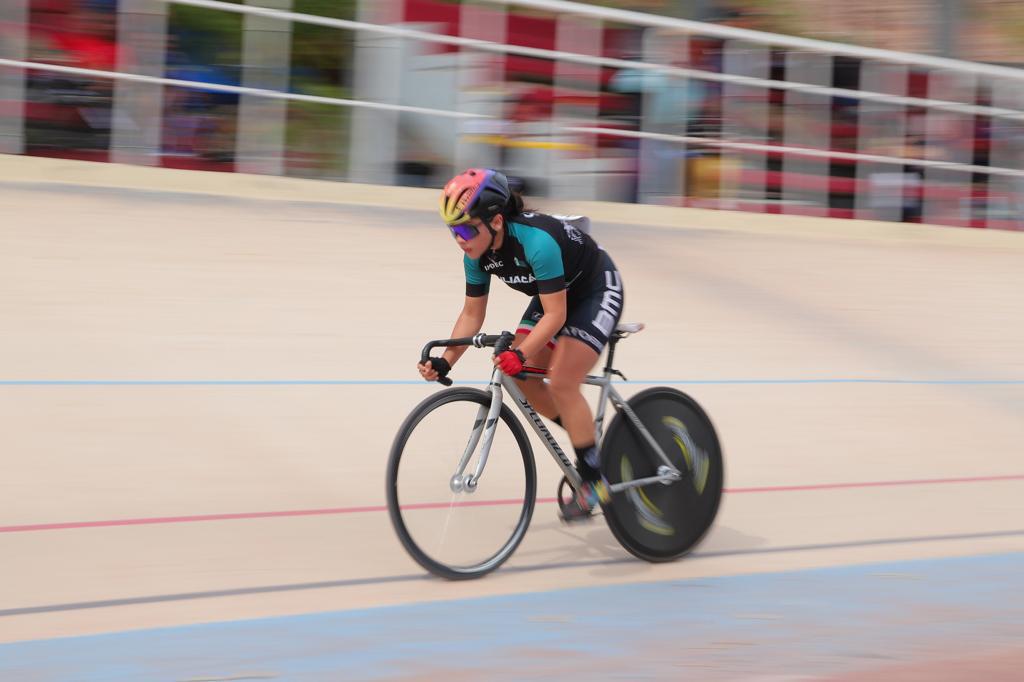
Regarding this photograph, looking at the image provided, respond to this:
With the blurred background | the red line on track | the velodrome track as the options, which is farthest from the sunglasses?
the blurred background

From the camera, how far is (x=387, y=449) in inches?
218

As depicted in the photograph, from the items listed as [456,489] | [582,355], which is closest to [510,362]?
[582,355]

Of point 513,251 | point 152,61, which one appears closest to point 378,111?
point 152,61

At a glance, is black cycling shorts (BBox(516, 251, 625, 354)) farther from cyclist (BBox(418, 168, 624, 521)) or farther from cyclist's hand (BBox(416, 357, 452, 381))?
cyclist's hand (BBox(416, 357, 452, 381))

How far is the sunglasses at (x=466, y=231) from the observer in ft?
13.0

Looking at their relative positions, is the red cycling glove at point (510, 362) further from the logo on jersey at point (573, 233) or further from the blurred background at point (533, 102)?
the blurred background at point (533, 102)

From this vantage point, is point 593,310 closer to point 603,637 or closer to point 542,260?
point 542,260

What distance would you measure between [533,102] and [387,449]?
5.15 m

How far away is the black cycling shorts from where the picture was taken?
4.28 m

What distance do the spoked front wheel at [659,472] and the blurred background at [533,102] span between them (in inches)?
215

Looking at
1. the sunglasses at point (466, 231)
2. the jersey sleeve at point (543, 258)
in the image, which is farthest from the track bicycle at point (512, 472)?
the sunglasses at point (466, 231)

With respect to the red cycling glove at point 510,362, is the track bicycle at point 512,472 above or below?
below

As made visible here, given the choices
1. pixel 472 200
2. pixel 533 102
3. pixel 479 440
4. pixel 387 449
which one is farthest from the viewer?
pixel 533 102

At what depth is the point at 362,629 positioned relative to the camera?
3.62 m
